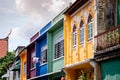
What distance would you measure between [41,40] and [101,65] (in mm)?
14446

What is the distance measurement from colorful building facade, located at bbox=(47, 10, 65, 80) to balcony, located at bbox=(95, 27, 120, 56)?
6.96m

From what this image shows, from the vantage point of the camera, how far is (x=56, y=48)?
26.8 meters

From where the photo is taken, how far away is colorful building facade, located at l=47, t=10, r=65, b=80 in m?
25.0

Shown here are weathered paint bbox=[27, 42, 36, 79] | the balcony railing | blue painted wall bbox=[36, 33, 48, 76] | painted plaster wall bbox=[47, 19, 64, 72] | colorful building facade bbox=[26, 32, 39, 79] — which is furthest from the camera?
weathered paint bbox=[27, 42, 36, 79]

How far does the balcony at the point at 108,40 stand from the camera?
15.4m

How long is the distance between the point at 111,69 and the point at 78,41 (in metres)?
5.27

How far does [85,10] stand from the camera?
65.5 feet

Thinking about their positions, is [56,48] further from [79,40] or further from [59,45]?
[79,40]

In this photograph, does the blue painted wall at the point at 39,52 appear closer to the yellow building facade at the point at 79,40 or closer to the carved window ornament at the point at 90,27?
the yellow building facade at the point at 79,40

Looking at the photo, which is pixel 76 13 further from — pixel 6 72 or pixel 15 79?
pixel 6 72

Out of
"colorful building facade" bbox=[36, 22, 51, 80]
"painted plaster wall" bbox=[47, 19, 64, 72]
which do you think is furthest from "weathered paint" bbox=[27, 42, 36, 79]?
"painted plaster wall" bbox=[47, 19, 64, 72]

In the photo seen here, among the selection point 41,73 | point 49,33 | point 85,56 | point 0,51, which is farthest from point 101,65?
point 0,51

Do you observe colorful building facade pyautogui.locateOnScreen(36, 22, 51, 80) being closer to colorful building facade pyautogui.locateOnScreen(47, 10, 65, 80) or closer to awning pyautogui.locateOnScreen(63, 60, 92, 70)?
colorful building facade pyautogui.locateOnScreen(47, 10, 65, 80)

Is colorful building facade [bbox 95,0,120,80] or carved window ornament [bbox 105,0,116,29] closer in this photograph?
colorful building facade [bbox 95,0,120,80]
